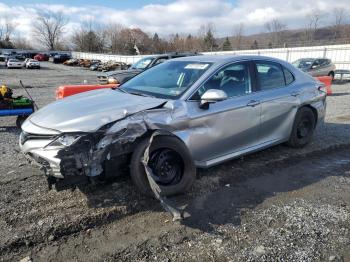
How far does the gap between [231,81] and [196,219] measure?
2.10m

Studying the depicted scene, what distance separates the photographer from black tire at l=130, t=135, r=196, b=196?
12.5 ft

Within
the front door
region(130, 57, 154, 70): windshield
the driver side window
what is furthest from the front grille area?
region(130, 57, 154, 70): windshield

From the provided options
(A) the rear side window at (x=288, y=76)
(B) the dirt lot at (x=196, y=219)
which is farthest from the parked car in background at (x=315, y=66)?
(B) the dirt lot at (x=196, y=219)

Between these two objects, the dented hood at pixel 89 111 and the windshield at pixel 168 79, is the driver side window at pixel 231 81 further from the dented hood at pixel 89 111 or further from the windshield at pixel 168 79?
the dented hood at pixel 89 111

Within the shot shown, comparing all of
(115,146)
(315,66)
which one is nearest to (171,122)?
(115,146)

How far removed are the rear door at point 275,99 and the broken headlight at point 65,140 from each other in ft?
9.05

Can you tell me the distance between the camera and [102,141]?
3613 millimetres

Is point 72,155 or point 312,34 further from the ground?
point 312,34

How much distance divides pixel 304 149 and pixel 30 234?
184 inches

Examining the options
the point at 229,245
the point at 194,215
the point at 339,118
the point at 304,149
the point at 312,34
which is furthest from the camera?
the point at 312,34

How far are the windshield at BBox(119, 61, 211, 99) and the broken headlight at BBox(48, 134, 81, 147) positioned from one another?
129 centimetres

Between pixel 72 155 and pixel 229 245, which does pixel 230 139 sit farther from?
pixel 72 155

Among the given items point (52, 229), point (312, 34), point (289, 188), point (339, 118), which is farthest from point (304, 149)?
point (312, 34)

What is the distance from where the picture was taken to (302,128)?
610cm
